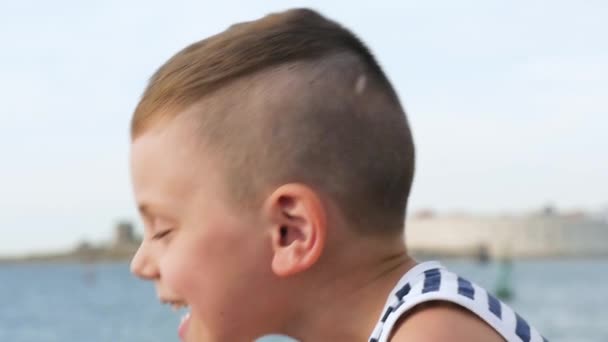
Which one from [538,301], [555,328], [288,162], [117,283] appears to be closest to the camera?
[288,162]

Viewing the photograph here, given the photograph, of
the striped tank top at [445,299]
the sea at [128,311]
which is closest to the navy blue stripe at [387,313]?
the striped tank top at [445,299]

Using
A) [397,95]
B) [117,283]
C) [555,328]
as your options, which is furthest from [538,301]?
[397,95]

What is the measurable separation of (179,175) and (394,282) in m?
0.33

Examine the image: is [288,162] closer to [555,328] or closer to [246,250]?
[246,250]

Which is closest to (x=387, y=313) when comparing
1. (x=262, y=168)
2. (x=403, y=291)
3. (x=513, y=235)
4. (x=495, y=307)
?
(x=403, y=291)

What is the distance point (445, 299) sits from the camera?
142 cm

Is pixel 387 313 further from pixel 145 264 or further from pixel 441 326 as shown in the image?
pixel 145 264

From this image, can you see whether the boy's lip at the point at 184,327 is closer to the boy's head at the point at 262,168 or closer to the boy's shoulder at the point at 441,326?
the boy's head at the point at 262,168

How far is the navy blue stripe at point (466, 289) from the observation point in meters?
1.44

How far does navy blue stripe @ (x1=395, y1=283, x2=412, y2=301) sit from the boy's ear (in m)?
0.12

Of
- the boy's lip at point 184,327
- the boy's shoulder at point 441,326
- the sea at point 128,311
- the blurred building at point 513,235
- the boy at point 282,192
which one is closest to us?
the boy's shoulder at point 441,326

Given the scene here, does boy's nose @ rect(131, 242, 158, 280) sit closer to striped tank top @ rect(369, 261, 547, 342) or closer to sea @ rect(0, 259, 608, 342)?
striped tank top @ rect(369, 261, 547, 342)

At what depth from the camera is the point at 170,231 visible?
1.55m

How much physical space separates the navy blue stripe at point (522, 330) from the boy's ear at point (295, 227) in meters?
0.28
